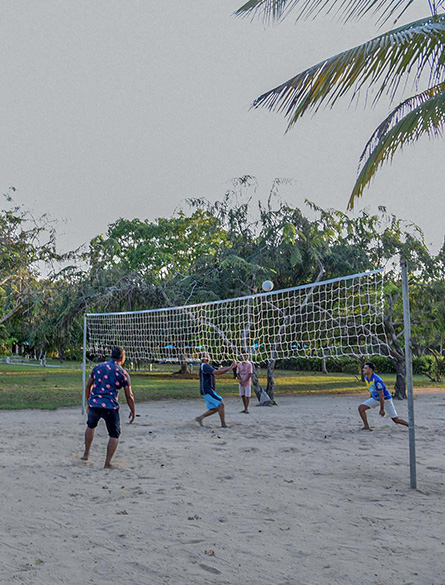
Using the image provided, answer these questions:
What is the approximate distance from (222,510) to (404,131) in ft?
15.7

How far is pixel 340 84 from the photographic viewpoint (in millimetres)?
6371

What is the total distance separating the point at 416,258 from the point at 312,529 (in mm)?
16682

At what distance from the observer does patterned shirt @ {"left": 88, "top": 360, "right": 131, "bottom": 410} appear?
749 centimetres

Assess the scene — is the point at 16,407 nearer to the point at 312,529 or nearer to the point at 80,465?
the point at 80,465

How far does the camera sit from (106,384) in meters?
7.55

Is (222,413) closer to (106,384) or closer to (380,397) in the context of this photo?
(380,397)

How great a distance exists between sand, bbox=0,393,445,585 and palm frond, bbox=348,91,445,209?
11.8 feet

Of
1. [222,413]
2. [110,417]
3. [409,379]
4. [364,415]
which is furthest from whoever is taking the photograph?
[222,413]

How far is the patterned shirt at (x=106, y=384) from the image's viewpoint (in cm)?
749

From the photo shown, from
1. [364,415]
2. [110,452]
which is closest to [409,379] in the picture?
[110,452]

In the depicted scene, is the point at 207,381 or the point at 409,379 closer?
the point at 409,379

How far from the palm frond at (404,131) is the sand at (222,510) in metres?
3.60

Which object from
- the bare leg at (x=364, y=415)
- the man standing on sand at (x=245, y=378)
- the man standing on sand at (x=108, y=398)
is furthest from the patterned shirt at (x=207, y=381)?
the man standing on sand at (x=108, y=398)

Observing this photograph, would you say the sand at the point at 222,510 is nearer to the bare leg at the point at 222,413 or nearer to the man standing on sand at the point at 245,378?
the bare leg at the point at 222,413
